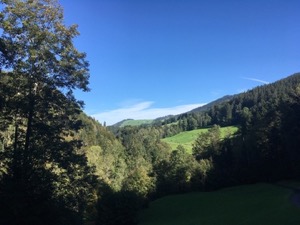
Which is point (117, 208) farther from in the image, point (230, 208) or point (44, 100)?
point (44, 100)

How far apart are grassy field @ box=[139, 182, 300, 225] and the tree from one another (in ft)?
56.5

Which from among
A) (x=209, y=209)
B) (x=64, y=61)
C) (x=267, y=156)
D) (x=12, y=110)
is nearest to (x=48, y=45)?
(x=64, y=61)

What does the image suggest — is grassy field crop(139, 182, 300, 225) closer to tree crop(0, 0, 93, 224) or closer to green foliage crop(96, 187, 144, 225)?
green foliage crop(96, 187, 144, 225)

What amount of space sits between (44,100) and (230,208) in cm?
3231

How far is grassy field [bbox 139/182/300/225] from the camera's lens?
30.7 metres

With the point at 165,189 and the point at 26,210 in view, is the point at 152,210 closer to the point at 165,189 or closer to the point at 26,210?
the point at 165,189

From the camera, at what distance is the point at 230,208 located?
4297cm

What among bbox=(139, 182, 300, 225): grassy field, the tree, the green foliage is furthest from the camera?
the green foliage

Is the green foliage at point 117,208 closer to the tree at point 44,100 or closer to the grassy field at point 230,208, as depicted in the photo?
the grassy field at point 230,208

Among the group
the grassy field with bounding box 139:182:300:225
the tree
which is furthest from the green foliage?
the tree

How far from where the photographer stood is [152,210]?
60.4 metres

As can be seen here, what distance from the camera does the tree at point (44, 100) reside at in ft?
54.9

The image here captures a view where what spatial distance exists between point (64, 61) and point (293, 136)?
4762 cm

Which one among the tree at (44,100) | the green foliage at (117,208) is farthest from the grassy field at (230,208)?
the tree at (44,100)
